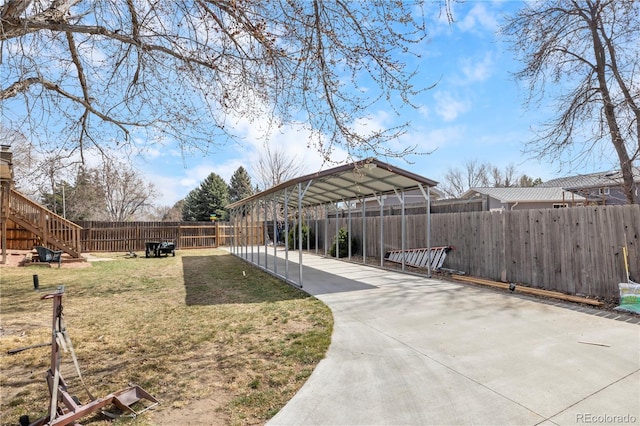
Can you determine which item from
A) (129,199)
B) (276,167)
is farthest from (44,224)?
(129,199)

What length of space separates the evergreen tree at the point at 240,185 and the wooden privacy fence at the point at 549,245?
29691 millimetres

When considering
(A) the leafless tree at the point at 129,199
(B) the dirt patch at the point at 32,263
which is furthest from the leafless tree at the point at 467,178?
(B) the dirt patch at the point at 32,263

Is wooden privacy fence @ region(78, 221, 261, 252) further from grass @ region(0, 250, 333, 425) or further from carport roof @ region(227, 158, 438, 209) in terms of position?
grass @ region(0, 250, 333, 425)

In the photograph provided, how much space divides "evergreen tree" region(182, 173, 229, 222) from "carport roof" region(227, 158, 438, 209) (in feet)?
79.5

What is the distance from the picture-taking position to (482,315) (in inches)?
201

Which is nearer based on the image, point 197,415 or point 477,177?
point 197,415

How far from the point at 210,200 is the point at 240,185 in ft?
15.8

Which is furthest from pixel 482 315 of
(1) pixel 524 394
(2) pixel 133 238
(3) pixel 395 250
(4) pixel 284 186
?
(2) pixel 133 238

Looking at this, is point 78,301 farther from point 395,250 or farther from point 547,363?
point 395,250

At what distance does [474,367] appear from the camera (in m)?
3.28

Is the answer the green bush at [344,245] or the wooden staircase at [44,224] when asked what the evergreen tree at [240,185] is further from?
the green bush at [344,245]

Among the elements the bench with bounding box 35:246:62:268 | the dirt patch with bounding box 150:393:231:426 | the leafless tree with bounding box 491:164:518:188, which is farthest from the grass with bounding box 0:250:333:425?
the leafless tree with bounding box 491:164:518:188

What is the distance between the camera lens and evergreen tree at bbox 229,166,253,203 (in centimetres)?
3829

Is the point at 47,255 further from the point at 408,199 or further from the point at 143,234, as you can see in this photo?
the point at 408,199
